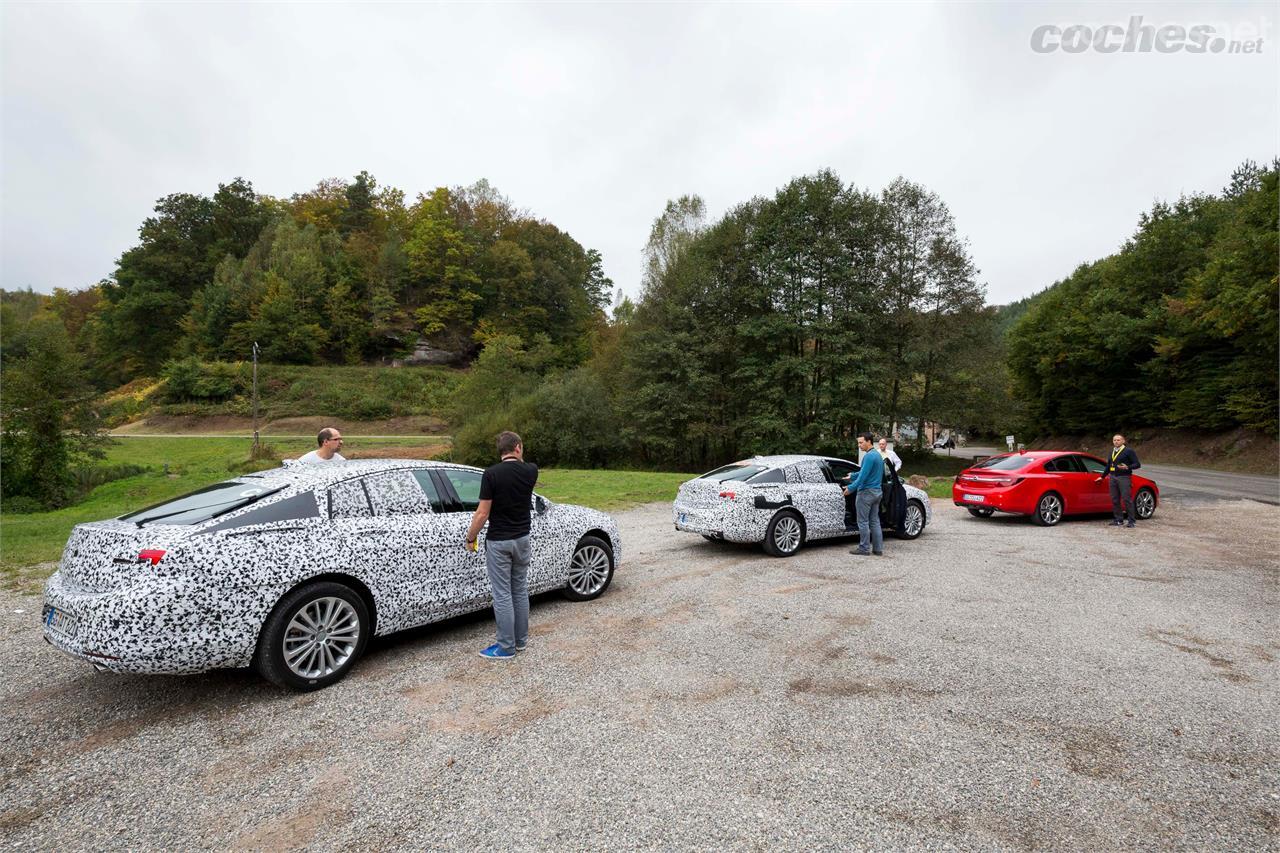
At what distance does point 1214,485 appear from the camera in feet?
68.7

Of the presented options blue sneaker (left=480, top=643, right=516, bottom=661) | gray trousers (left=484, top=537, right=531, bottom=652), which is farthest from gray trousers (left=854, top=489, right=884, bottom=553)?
blue sneaker (left=480, top=643, right=516, bottom=661)

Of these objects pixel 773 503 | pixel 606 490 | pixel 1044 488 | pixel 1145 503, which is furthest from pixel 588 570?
pixel 1145 503

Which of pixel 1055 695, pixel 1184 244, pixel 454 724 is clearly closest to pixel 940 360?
pixel 1184 244

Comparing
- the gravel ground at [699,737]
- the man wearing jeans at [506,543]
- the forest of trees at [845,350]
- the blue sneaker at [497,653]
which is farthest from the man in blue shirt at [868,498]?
the forest of trees at [845,350]

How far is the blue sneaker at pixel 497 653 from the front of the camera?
16.3 feet

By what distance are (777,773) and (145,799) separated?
3.19 meters

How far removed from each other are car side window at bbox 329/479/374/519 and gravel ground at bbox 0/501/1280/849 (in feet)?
3.91

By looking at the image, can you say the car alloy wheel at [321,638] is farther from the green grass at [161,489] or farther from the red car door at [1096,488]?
the red car door at [1096,488]

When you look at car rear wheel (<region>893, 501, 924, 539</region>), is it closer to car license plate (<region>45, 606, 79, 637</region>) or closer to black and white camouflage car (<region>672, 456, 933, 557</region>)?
black and white camouflage car (<region>672, 456, 933, 557</region>)

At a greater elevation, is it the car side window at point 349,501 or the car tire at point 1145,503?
the car side window at point 349,501

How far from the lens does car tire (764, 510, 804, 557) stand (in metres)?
8.86

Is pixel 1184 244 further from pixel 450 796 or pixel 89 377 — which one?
pixel 89 377

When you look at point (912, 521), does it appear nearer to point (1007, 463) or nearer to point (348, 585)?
point (1007, 463)

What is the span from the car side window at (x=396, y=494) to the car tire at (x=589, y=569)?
1.85m
